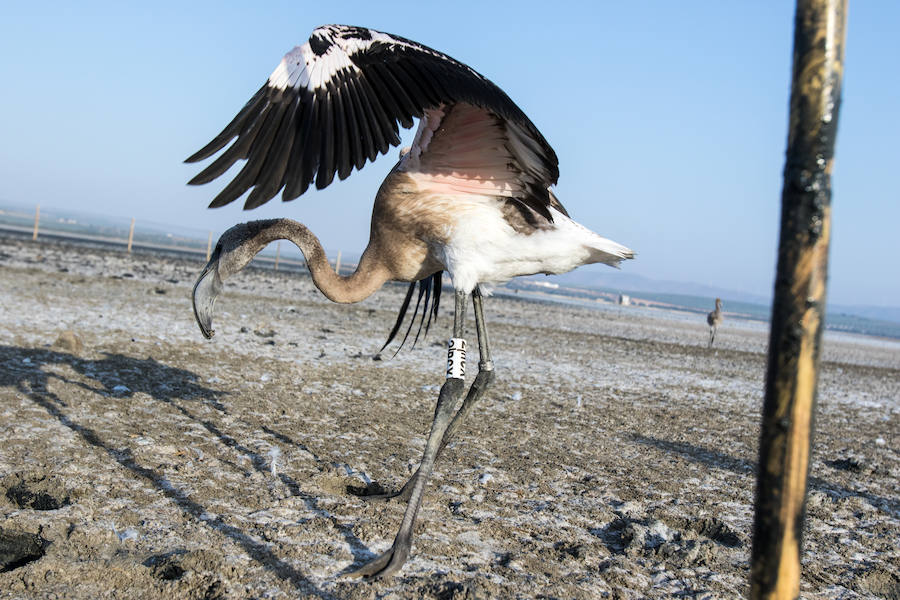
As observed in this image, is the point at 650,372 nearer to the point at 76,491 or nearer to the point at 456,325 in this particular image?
the point at 456,325

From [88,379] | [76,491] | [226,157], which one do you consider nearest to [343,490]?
[76,491]

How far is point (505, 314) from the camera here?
72.8ft

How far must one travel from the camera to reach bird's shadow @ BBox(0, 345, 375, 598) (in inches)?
138

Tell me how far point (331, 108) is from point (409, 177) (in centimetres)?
103

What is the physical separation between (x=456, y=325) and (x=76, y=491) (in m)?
2.30

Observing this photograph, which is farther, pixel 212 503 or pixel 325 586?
pixel 212 503

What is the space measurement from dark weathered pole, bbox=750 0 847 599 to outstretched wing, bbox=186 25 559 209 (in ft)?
6.79

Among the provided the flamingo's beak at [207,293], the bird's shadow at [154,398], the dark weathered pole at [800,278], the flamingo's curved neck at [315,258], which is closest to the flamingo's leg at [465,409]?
the bird's shadow at [154,398]

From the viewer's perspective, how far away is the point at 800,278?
1.50m

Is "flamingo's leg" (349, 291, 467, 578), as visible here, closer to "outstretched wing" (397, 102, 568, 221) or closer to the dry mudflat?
the dry mudflat

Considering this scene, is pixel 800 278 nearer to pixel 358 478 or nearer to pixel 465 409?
pixel 465 409

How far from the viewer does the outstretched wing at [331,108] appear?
3.47 m

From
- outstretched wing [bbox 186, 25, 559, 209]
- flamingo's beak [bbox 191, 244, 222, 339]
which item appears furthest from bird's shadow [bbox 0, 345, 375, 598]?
outstretched wing [bbox 186, 25, 559, 209]

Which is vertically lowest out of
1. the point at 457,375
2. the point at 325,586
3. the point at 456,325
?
the point at 325,586
